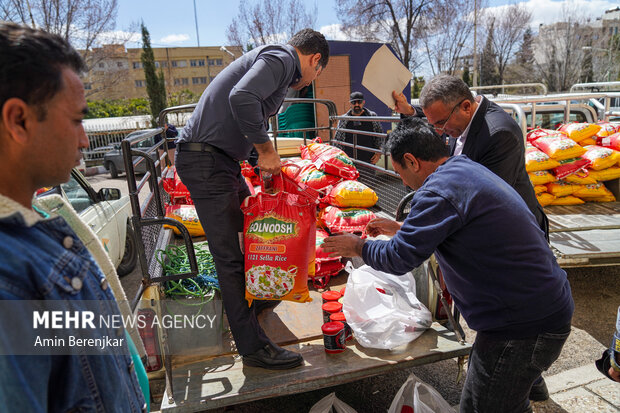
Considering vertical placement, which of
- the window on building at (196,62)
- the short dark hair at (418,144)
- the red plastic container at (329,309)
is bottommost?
the red plastic container at (329,309)

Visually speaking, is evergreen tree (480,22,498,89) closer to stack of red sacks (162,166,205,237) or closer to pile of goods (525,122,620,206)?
pile of goods (525,122,620,206)

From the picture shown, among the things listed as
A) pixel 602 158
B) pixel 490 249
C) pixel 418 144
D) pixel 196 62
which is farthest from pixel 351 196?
pixel 196 62

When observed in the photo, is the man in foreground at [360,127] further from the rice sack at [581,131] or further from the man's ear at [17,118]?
the man's ear at [17,118]

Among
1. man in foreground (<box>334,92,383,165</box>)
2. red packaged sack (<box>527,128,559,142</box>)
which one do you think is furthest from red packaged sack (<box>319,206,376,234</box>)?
red packaged sack (<box>527,128,559,142</box>)

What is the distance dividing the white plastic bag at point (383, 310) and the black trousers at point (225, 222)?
64 centimetres

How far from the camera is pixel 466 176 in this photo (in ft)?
5.75

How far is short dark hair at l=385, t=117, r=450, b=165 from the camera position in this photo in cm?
194

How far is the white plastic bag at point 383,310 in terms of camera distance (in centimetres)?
254

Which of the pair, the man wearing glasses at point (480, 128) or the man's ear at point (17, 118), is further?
the man wearing glasses at point (480, 128)

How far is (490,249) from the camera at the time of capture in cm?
171

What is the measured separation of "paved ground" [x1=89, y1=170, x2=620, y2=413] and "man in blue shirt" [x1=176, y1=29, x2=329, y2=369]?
2.38 ft

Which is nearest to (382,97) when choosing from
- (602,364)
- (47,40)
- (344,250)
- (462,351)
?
(344,250)

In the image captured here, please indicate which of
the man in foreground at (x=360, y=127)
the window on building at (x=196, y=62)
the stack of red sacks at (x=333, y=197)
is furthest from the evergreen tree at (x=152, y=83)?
the window on building at (x=196, y=62)

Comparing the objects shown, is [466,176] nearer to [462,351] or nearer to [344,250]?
[344,250]
